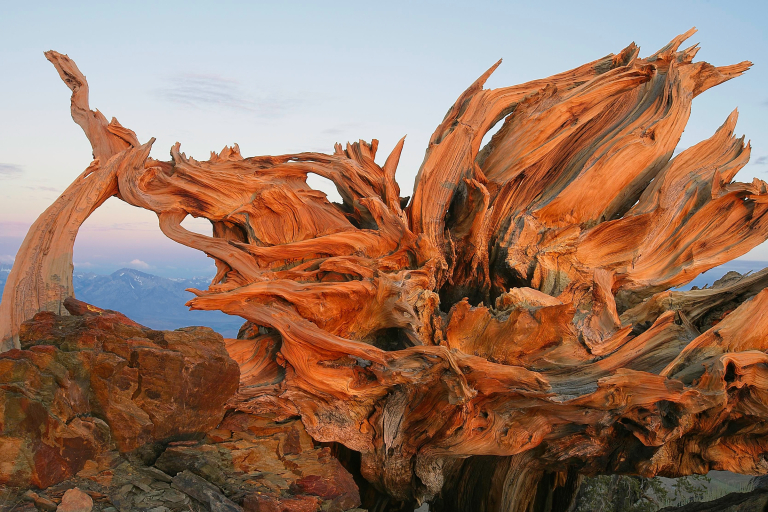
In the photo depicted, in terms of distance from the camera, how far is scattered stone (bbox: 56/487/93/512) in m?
6.42

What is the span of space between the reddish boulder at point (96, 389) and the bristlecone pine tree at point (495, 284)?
75 centimetres

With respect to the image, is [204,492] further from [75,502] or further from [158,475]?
[75,502]

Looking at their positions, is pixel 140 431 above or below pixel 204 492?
above

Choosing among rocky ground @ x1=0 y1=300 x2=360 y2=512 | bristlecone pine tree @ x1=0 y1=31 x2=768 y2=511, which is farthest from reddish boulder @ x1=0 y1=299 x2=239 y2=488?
bristlecone pine tree @ x1=0 y1=31 x2=768 y2=511

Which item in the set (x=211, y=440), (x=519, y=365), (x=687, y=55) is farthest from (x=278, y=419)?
(x=687, y=55)

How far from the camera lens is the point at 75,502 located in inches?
256

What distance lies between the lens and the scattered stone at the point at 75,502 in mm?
6423

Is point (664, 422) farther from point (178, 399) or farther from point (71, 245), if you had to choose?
point (71, 245)

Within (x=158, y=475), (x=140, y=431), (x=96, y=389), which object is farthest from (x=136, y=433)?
(x=96, y=389)

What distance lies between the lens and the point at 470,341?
9.52 meters

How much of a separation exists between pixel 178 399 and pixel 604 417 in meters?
6.06

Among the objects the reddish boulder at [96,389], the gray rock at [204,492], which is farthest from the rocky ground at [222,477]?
the reddish boulder at [96,389]

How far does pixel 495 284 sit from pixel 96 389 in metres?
6.49

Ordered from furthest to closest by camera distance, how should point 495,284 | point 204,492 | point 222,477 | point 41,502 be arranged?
point 495,284 < point 222,477 < point 204,492 < point 41,502
